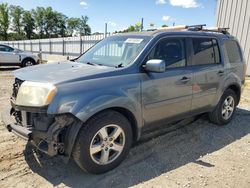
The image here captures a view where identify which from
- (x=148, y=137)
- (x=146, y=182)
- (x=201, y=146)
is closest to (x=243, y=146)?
(x=201, y=146)

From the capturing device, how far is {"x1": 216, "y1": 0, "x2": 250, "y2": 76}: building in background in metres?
11.3

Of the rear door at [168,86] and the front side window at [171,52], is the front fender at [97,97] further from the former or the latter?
the front side window at [171,52]

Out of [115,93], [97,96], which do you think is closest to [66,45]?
[115,93]

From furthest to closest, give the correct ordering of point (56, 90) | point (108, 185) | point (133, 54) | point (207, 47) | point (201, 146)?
point (207, 47)
point (201, 146)
point (133, 54)
point (108, 185)
point (56, 90)

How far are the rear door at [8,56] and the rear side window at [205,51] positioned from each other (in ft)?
42.3

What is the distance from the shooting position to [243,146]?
4656mm

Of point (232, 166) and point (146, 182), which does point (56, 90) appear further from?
point (232, 166)

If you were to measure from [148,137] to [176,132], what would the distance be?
653 millimetres

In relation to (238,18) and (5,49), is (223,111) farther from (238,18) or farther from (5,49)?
(5,49)

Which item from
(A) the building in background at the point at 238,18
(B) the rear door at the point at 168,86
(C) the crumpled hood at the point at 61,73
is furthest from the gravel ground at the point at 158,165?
(A) the building in background at the point at 238,18

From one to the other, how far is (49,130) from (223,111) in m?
3.81

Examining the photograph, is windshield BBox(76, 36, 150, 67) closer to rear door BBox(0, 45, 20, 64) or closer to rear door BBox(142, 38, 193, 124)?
rear door BBox(142, 38, 193, 124)

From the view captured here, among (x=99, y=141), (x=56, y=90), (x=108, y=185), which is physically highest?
(x=56, y=90)

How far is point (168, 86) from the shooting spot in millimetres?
4070
